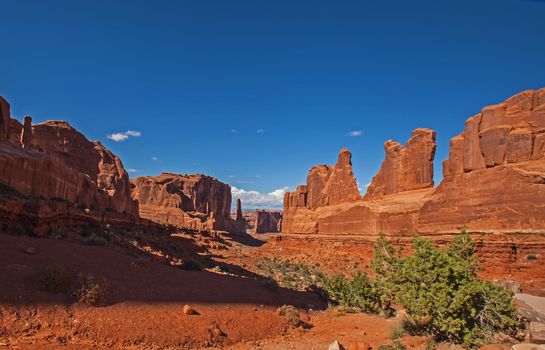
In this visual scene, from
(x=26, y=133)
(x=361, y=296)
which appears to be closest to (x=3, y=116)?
(x=26, y=133)

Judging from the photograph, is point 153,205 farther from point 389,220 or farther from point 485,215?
point 485,215

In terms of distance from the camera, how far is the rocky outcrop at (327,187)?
46.7 metres

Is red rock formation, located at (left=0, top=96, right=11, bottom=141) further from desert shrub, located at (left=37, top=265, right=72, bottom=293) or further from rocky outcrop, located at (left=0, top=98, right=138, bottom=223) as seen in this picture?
desert shrub, located at (left=37, top=265, right=72, bottom=293)

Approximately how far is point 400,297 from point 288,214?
4909 centimetres

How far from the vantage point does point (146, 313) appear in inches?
356

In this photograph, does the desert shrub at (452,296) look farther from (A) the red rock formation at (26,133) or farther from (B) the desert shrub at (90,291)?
(A) the red rock formation at (26,133)

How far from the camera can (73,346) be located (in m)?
6.70

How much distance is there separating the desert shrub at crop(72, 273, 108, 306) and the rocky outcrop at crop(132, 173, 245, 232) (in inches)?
2462

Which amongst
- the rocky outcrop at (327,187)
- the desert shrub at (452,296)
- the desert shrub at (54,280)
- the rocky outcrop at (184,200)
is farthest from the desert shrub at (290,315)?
the rocky outcrop at (184,200)

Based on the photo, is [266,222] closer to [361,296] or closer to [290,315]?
[361,296]

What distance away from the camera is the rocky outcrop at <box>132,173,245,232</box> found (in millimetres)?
77125

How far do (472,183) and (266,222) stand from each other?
120168mm

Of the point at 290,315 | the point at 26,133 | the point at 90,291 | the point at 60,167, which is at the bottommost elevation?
the point at 290,315

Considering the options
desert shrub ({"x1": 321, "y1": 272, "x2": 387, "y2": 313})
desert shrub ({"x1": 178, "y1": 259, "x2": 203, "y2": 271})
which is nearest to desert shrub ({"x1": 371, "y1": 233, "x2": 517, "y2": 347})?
desert shrub ({"x1": 321, "y1": 272, "x2": 387, "y2": 313})
